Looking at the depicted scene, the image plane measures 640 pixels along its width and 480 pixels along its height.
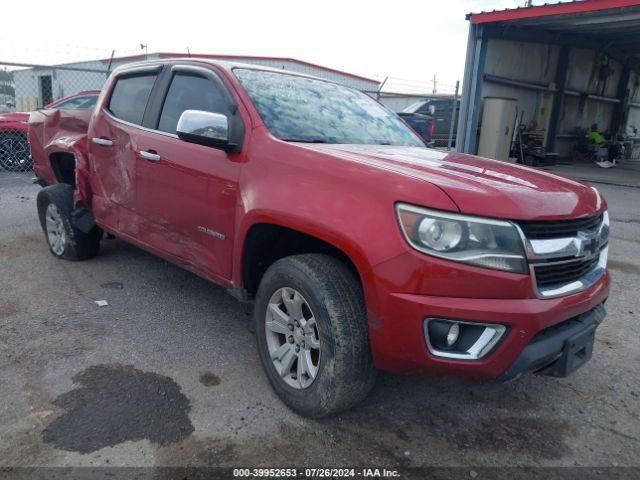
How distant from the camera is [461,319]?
7.11ft

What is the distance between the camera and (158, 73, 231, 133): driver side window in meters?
3.43

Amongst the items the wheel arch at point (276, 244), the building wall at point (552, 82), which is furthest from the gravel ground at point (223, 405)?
the building wall at point (552, 82)

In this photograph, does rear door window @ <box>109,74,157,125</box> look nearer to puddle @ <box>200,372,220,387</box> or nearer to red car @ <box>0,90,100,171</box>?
puddle @ <box>200,372,220,387</box>

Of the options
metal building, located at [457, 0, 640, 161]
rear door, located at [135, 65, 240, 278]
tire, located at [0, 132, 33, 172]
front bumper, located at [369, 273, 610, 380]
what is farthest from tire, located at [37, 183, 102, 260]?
metal building, located at [457, 0, 640, 161]

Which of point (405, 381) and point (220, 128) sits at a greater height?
point (220, 128)

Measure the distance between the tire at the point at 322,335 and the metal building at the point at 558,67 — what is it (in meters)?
11.9

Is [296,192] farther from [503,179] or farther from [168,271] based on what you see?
[168,271]

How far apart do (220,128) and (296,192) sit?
70 centimetres

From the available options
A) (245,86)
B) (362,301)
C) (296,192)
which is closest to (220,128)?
(245,86)

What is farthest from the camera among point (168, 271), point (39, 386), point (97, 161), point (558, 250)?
point (168, 271)

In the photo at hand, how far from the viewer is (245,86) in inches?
129

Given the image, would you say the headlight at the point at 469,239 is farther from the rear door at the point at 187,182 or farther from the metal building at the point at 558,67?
the metal building at the point at 558,67

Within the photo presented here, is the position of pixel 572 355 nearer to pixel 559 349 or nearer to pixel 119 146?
pixel 559 349

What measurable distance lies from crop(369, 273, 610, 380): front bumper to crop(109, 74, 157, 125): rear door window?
2679mm
